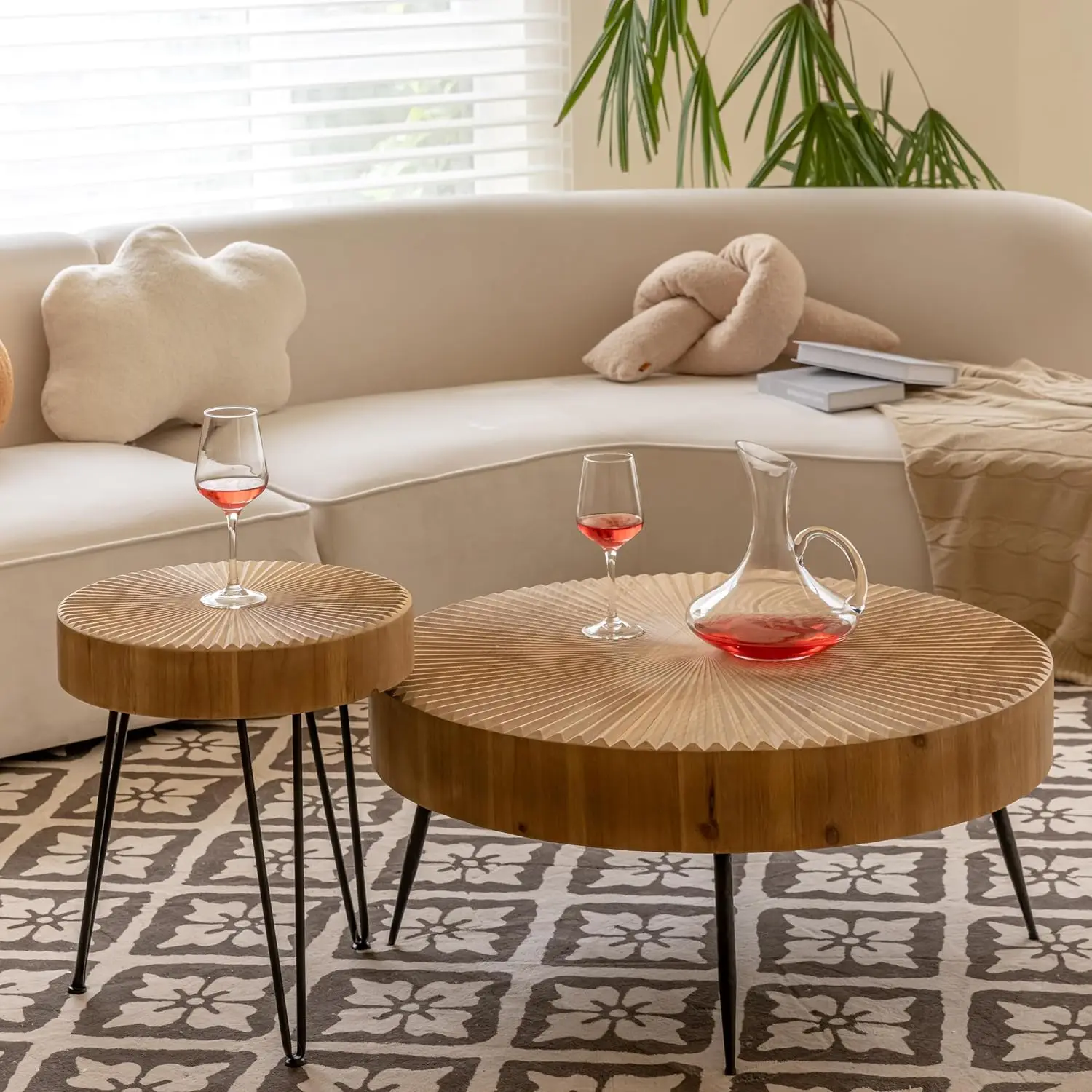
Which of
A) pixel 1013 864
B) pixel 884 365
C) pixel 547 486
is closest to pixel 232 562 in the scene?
pixel 1013 864

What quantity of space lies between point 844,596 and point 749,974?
0.47 meters

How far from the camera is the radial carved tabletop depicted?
1.49 m

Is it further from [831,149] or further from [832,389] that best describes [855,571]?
[831,149]

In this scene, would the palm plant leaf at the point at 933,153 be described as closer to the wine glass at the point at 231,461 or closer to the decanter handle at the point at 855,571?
the decanter handle at the point at 855,571

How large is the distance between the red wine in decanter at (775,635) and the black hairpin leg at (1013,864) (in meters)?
0.27

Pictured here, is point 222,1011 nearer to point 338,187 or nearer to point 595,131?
point 338,187

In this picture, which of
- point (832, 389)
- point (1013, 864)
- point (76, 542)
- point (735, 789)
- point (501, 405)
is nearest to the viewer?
point (735, 789)

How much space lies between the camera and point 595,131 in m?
4.59

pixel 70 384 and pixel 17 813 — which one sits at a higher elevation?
pixel 70 384

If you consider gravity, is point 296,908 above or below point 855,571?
below

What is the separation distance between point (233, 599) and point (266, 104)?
9.17 ft

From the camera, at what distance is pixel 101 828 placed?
67.2 inches

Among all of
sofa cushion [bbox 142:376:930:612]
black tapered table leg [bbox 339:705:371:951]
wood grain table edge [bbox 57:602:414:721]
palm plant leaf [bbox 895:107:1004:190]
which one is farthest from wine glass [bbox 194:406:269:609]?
palm plant leaf [bbox 895:107:1004:190]

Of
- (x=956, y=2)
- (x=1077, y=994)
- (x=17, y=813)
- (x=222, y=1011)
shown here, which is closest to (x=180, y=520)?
(x=17, y=813)
